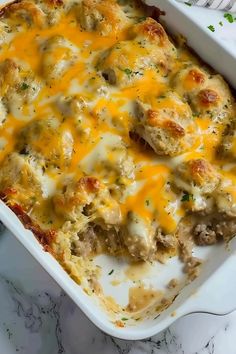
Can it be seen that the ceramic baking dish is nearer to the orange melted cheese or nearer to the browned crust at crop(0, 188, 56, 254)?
the browned crust at crop(0, 188, 56, 254)

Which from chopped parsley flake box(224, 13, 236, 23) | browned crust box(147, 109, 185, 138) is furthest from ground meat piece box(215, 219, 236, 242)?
chopped parsley flake box(224, 13, 236, 23)

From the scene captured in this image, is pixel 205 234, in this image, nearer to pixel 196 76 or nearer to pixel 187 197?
pixel 187 197

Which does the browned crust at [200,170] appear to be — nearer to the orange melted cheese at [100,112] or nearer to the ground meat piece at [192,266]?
the orange melted cheese at [100,112]

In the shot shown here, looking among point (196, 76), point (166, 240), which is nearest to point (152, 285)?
point (166, 240)

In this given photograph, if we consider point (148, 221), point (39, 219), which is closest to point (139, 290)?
point (148, 221)

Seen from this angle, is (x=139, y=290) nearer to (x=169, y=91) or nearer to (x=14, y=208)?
(x=14, y=208)

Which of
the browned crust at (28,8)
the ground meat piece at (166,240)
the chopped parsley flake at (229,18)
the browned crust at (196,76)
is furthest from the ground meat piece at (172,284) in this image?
the chopped parsley flake at (229,18)
